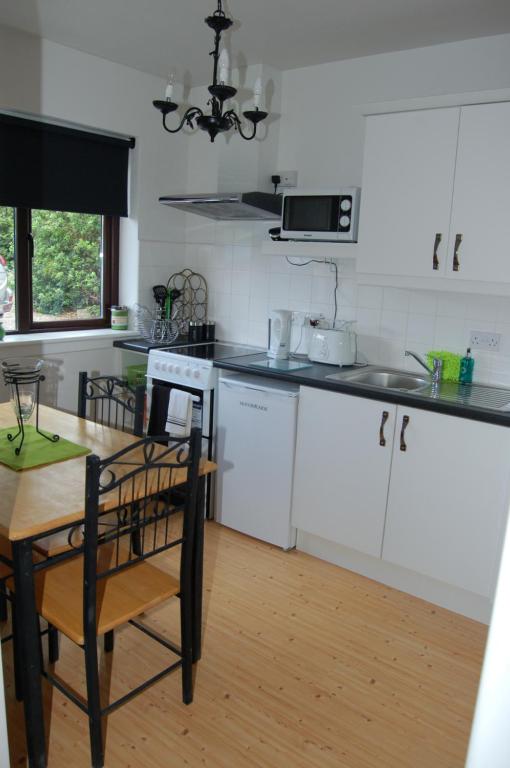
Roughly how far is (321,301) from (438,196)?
0.98 meters

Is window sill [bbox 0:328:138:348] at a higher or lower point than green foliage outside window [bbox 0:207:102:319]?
lower

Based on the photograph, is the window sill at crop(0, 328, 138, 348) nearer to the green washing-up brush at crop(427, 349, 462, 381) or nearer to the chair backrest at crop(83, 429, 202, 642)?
the chair backrest at crop(83, 429, 202, 642)

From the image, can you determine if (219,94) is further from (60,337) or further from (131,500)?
(60,337)

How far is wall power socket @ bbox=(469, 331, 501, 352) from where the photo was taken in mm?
2912

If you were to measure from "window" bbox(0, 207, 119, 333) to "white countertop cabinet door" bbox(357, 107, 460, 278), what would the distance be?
1824 millimetres

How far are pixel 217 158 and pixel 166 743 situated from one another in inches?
128

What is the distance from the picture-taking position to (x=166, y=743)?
1.91m

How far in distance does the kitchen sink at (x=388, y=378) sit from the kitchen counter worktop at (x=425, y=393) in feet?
0.29

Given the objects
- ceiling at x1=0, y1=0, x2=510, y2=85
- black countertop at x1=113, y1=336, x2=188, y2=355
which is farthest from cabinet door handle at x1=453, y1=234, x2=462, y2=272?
black countertop at x1=113, y1=336, x2=188, y2=355

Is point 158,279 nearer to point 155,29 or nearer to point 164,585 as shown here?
point 155,29

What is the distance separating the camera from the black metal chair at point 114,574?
1.66 meters


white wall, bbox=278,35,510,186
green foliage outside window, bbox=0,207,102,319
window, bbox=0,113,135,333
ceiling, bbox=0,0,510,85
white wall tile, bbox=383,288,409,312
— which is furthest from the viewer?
green foliage outside window, bbox=0,207,102,319

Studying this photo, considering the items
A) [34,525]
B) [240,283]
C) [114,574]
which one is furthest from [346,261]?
[34,525]

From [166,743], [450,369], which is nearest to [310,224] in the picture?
[450,369]
